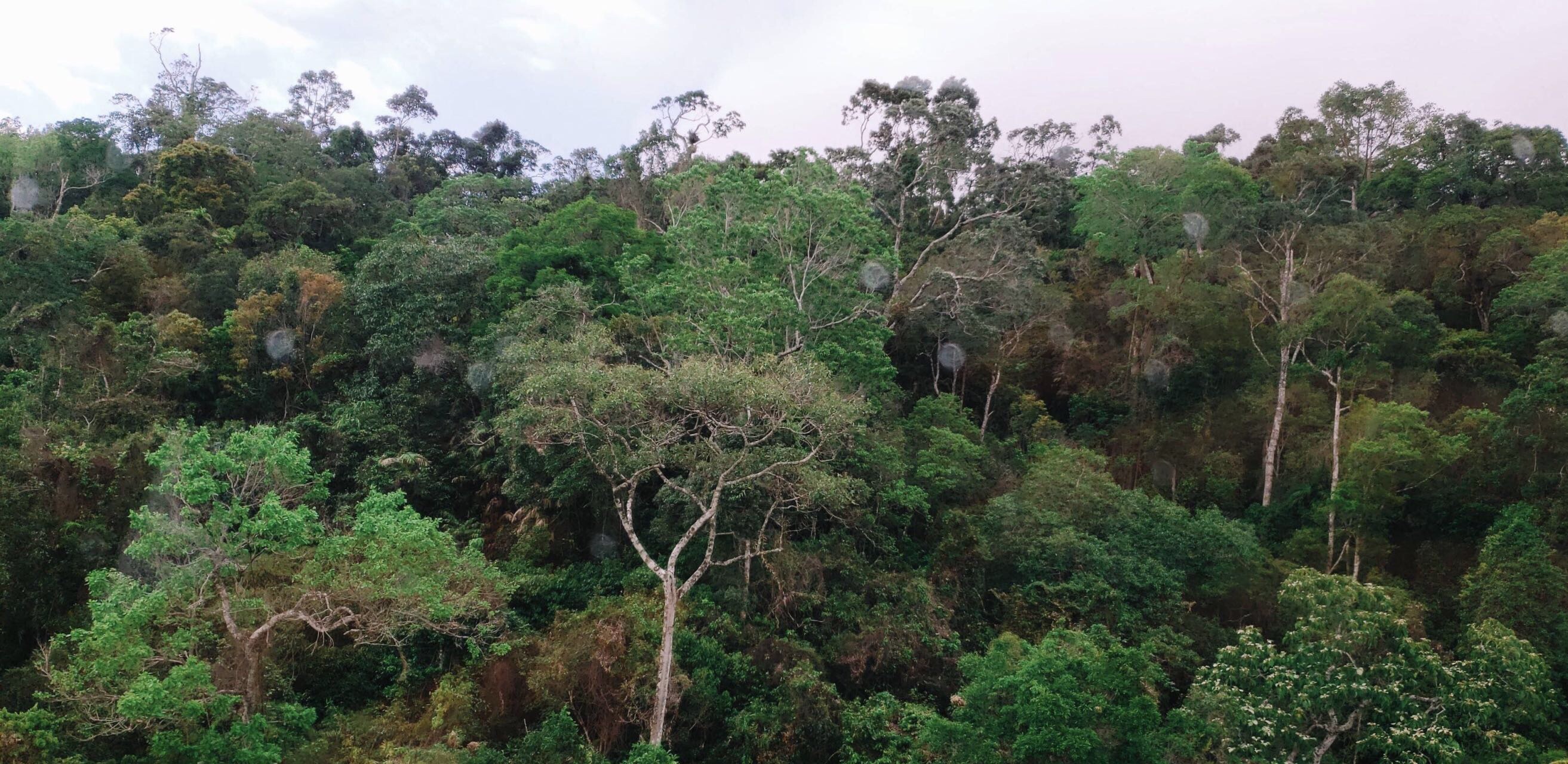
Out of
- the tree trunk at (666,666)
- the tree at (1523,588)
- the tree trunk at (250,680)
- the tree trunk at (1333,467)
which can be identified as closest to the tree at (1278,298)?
the tree trunk at (1333,467)

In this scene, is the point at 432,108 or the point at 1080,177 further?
the point at 432,108

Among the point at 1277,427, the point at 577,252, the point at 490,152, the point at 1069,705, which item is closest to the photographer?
the point at 1069,705

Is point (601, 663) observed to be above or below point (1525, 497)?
below

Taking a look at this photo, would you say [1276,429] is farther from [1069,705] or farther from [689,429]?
[689,429]

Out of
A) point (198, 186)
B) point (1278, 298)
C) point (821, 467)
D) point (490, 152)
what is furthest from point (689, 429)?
point (490, 152)

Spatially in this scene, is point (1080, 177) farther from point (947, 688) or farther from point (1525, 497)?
point (947, 688)

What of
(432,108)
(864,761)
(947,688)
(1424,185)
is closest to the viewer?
(864,761)

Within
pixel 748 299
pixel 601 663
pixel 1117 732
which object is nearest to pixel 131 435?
pixel 601 663
